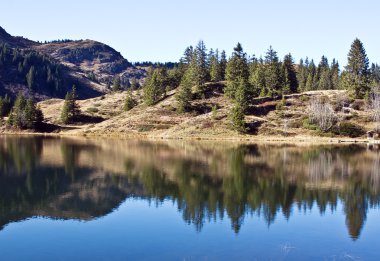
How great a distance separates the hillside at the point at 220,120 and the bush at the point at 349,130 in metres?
0.29

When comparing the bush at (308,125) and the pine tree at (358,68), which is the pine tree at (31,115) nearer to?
the bush at (308,125)

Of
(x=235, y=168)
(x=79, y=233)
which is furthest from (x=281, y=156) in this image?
(x=79, y=233)

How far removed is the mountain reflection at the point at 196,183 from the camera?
39.2 m

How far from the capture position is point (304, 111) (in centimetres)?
13338

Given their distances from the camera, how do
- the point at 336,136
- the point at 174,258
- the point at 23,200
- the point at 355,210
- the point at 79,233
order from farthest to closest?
the point at 336,136, the point at 23,200, the point at 355,210, the point at 79,233, the point at 174,258

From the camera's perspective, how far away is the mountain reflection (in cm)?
3922

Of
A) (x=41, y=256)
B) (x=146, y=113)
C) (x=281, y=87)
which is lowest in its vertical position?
(x=41, y=256)

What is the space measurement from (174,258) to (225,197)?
1895 centimetres

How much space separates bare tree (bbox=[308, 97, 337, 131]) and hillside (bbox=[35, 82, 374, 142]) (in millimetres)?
2046

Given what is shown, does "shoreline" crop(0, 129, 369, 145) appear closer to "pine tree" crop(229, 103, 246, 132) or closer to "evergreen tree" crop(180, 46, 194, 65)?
"pine tree" crop(229, 103, 246, 132)

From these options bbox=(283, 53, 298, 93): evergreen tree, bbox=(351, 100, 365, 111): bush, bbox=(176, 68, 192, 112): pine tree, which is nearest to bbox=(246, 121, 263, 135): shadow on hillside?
bbox=(176, 68, 192, 112): pine tree

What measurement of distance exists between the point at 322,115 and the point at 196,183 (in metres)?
80.1

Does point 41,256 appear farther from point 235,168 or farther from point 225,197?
point 235,168

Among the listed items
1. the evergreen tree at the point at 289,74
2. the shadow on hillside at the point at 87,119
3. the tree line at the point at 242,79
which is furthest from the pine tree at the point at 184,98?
the shadow on hillside at the point at 87,119
